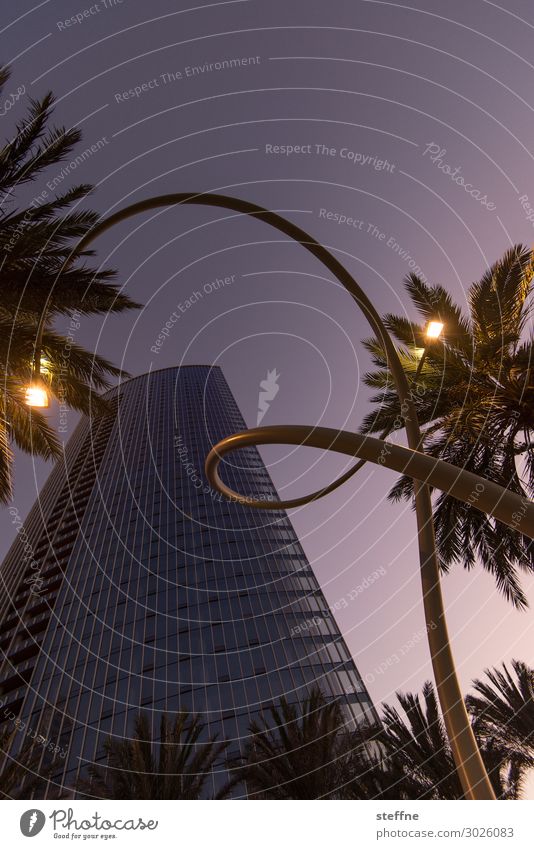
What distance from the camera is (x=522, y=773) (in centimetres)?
1561

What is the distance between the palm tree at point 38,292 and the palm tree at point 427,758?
41.8 ft

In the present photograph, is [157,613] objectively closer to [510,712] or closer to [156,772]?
[156,772]

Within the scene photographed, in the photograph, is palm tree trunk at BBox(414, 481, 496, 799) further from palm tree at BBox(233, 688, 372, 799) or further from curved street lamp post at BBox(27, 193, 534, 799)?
palm tree at BBox(233, 688, 372, 799)

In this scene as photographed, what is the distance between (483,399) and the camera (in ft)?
35.7

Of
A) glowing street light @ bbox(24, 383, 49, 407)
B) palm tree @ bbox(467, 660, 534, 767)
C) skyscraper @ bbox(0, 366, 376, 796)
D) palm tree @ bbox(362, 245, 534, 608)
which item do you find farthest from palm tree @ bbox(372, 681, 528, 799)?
skyscraper @ bbox(0, 366, 376, 796)

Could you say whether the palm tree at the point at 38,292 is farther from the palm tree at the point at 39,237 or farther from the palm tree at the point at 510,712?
the palm tree at the point at 510,712

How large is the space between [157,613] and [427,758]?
41.2 meters

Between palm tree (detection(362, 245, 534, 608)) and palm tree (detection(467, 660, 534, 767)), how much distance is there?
4847 mm

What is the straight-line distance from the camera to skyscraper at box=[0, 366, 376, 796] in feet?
133

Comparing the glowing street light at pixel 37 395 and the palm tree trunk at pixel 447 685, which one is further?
the glowing street light at pixel 37 395

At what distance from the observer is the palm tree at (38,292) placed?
332 inches

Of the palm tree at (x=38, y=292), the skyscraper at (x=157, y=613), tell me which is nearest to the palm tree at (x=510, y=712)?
the palm tree at (x=38, y=292)

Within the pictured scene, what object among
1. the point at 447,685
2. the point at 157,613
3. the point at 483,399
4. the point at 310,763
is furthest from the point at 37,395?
the point at 157,613

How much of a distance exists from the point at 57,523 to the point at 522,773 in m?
72.5
